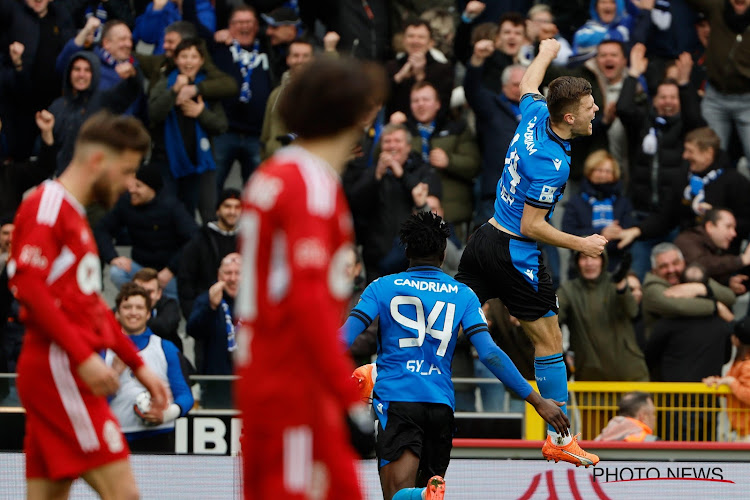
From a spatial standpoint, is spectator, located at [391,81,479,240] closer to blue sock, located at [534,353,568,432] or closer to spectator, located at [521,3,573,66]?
spectator, located at [521,3,573,66]

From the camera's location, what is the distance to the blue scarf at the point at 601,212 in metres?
11.6

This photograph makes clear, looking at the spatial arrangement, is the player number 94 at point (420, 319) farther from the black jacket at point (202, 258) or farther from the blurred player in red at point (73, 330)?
the black jacket at point (202, 258)

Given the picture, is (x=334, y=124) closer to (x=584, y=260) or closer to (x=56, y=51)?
(x=584, y=260)

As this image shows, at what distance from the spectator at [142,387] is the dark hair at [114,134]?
3.90 metres

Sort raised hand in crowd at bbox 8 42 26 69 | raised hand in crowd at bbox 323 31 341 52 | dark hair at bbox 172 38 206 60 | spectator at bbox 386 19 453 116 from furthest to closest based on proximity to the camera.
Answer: raised hand in crowd at bbox 8 42 26 69 → raised hand in crowd at bbox 323 31 341 52 → spectator at bbox 386 19 453 116 → dark hair at bbox 172 38 206 60

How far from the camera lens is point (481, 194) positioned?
12234 mm

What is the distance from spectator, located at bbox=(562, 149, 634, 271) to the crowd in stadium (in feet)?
0.07

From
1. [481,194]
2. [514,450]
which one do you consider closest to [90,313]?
[514,450]

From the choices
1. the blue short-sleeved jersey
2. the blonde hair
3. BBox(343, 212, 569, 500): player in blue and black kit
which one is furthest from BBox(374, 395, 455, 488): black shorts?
the blonde hair

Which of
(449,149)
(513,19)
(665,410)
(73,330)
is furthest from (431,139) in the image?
(73,330)

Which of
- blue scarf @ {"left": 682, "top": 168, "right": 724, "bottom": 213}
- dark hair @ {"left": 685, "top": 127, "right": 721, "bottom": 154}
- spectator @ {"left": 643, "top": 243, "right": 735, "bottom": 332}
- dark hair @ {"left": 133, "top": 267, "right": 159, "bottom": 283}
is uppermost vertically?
dark hair @ {"left": 685, "top": 127, "right": 721, "bottom": 154}

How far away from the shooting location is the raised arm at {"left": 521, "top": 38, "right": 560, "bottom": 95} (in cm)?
794

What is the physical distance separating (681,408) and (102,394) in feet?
19.6

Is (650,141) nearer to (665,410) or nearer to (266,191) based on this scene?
(665,410)
